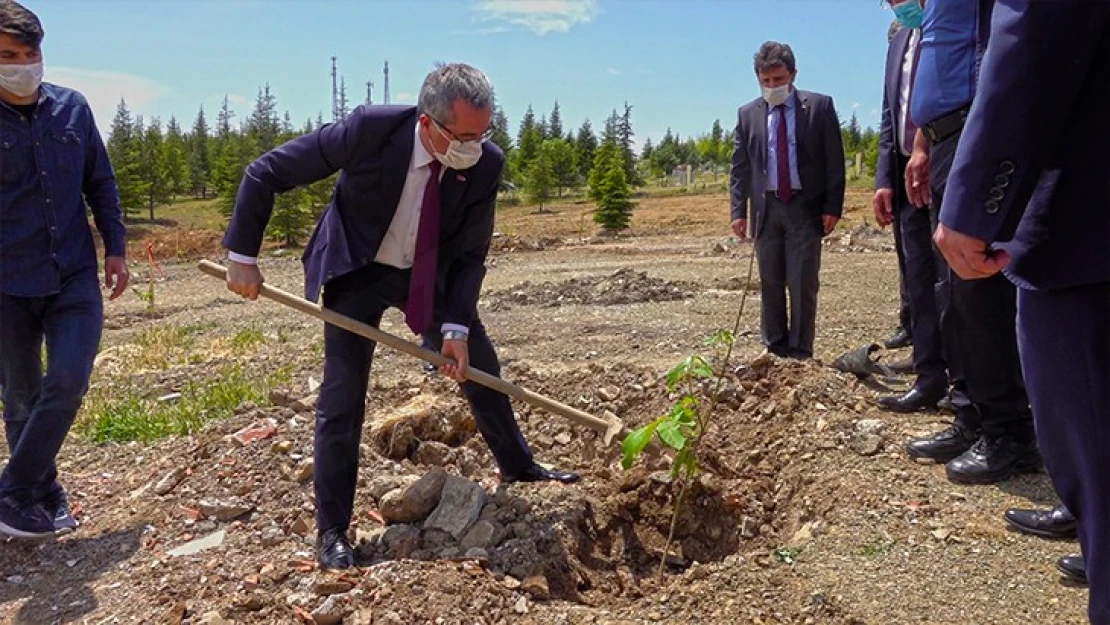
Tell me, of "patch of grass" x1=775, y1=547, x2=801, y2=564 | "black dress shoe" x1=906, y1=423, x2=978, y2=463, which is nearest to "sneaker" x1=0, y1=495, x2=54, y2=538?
"patch of grass" x1=775, y1=547, x2=801, y2=564

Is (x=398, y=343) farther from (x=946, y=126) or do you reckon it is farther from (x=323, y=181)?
(x=323, y=181)

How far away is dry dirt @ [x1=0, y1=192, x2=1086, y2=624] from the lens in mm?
2895

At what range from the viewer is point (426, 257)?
345 cm

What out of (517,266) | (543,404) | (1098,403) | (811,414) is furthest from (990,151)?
(517,266)

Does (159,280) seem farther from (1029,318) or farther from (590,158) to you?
(590,158)

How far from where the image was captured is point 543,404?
12.3 ft

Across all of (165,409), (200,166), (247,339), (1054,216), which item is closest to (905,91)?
(1054,216)

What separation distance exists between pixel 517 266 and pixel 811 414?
1108cm

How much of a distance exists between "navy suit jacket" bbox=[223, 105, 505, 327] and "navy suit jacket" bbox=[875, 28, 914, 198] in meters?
1.98

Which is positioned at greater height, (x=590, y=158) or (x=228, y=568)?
(x=590, y=158)

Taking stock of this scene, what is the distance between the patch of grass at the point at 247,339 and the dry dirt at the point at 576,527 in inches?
62.1

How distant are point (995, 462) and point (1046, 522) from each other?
432mm

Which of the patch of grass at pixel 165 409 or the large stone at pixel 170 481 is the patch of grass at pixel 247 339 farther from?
the large stone at pixel 170 481

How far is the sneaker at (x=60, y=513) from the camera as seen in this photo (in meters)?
4.06
